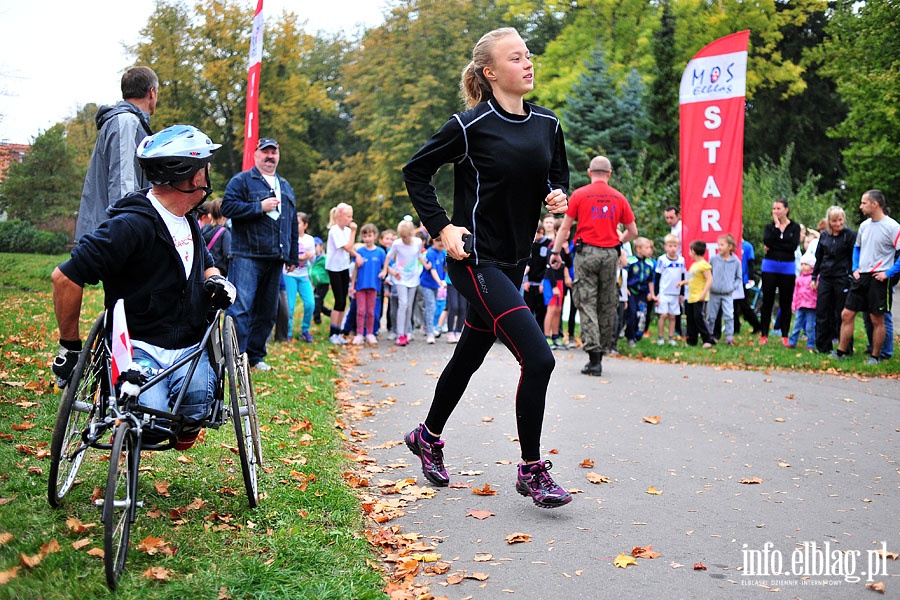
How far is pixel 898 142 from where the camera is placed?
31016 millimetres

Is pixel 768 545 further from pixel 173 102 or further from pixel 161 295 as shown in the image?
pixel 173 102

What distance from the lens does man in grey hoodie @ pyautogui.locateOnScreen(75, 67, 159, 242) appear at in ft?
20.9

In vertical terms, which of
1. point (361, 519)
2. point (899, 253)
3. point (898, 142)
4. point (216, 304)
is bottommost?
point (361, 519)

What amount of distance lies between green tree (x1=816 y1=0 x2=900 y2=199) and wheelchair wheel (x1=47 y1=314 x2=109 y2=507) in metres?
22.3

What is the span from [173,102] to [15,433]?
41.4m

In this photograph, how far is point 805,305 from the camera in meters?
14.4

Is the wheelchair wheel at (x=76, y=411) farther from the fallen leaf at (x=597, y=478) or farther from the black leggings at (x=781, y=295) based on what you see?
the black leggings at (x=781, y=295)

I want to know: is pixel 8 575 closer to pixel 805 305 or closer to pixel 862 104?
pixel 805 305

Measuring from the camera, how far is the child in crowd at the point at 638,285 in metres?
14.8

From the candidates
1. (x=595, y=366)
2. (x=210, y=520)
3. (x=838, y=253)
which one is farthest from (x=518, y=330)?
(x=838, y=253)

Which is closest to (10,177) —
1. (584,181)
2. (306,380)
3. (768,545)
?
(306,380)

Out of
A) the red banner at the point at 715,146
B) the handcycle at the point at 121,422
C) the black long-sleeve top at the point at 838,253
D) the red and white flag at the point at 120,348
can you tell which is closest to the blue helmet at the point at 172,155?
the handcycle at the point at 121,422

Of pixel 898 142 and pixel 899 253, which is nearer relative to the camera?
pixel 899 253

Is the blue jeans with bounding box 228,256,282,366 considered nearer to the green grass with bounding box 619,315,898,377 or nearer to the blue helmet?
the blue helmet
